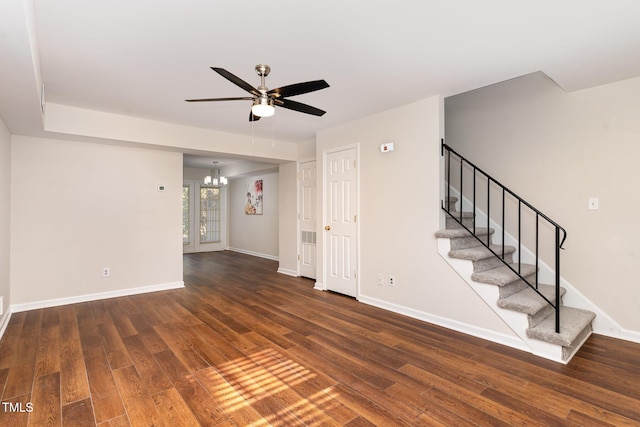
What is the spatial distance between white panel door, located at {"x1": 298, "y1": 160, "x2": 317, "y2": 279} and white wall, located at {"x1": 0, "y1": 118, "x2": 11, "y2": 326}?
3877 mm

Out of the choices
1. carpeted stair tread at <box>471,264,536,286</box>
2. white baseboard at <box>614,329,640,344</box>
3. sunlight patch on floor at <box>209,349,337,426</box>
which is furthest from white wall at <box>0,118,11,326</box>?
white baseboard at <box>614,329,640,344</box>

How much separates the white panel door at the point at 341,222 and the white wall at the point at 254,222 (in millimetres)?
3037

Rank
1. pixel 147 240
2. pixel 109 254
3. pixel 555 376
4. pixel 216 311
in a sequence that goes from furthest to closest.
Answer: pixel 147 240
pixel 109 254
pixel 216 311
pixel 555 376

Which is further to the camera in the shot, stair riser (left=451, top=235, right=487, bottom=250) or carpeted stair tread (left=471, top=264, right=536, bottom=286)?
stair riser (left=451, top=235, right=487, bottom=250)

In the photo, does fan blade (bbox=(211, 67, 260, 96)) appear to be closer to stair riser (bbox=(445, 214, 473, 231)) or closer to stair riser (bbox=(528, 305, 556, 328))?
stair riser (bbox=(445, 214, 473, 231))

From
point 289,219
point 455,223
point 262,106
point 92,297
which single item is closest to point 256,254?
point 289,219

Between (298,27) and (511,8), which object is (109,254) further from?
(511,8)

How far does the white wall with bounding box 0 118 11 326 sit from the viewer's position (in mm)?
3305

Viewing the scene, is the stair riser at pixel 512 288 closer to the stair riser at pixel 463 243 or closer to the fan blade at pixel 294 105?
the stair riser at pixel 463 243

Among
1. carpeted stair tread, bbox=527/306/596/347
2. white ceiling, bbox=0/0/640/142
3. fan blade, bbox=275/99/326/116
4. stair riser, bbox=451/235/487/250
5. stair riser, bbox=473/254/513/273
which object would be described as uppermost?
white ceiling, bbox=0/0/640/142

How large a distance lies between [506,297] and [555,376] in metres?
0.80

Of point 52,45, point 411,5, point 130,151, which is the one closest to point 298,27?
point 411,5

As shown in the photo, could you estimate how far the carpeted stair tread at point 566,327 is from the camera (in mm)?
2591

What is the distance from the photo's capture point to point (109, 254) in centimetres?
448
